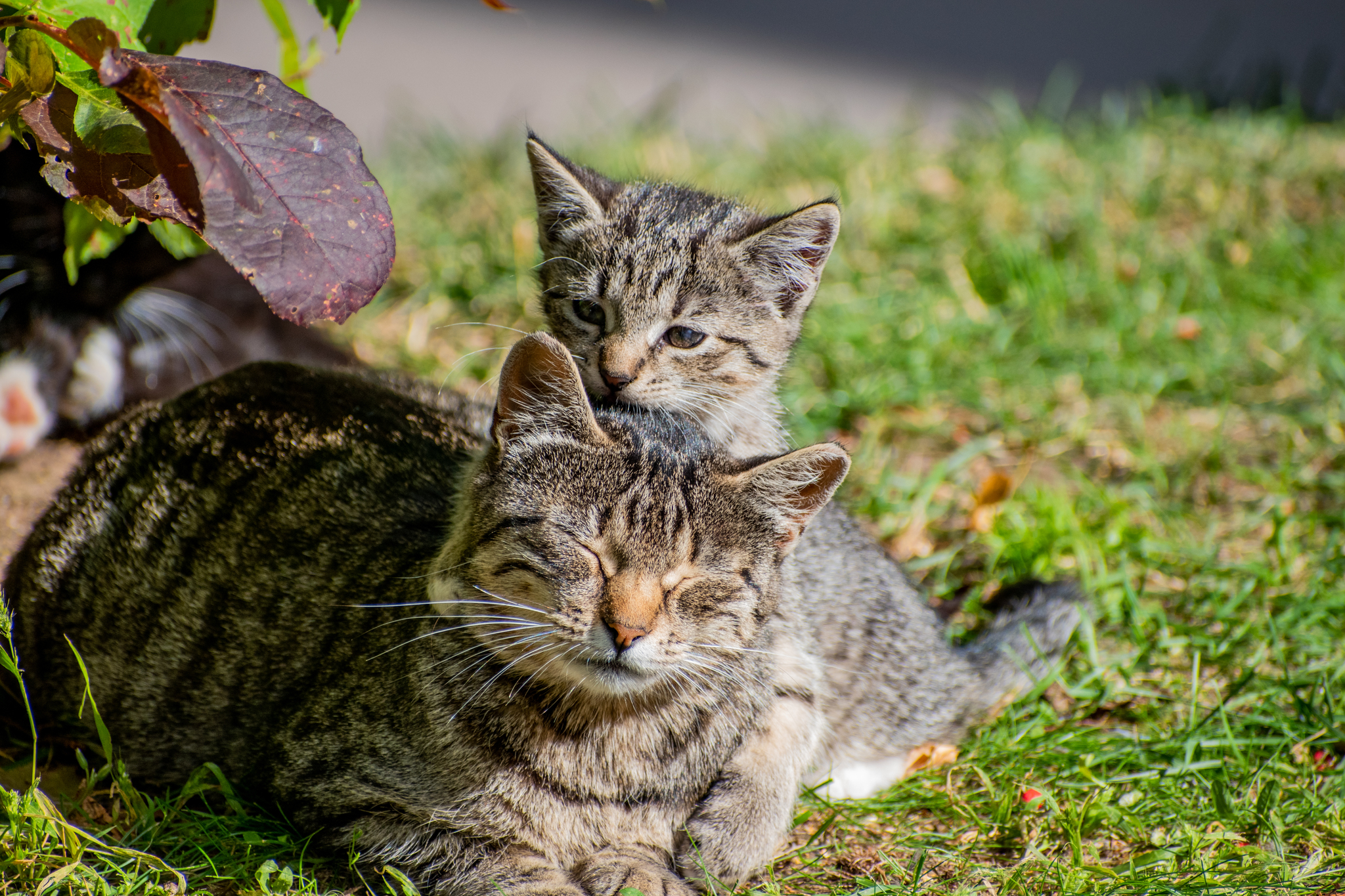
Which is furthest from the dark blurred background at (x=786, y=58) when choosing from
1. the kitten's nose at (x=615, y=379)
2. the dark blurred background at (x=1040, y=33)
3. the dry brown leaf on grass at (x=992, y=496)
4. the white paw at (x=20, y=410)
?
the kitten's nose at (x=615, y=379)

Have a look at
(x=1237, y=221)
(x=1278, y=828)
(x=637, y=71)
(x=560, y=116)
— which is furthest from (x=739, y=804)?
(x=637, y=71)

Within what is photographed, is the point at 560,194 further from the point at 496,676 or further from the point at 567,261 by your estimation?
the point at 496,676

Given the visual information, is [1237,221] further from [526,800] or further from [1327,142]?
[526,800]

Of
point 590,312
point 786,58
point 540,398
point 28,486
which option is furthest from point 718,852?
point 786,58

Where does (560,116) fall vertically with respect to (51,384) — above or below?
above

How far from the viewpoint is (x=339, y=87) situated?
676cm

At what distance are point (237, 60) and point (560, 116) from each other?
1.83 m

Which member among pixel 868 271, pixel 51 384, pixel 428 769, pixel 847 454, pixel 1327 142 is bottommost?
pixel 51 384

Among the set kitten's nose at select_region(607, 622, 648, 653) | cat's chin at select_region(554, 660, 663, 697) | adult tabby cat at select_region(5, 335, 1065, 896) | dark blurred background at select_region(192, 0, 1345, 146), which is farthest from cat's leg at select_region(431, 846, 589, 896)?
dark blurred background at select_region(192, 0, 1345, 146)

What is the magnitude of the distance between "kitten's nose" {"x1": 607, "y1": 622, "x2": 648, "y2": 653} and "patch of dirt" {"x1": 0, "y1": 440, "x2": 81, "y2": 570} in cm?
192

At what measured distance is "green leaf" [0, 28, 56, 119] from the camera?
1.75 m

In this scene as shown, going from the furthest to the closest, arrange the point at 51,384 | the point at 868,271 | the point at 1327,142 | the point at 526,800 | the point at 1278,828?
the point at 1327,142, the point at 868,271, the point at 51,384, the point at 1278,828, the point at 526,800

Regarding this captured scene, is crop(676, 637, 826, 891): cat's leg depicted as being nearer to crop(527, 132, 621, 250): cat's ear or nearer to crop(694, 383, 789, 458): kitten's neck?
crop(694, 383, 789, 458): kitten's neck

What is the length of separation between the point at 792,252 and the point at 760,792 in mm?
1383
